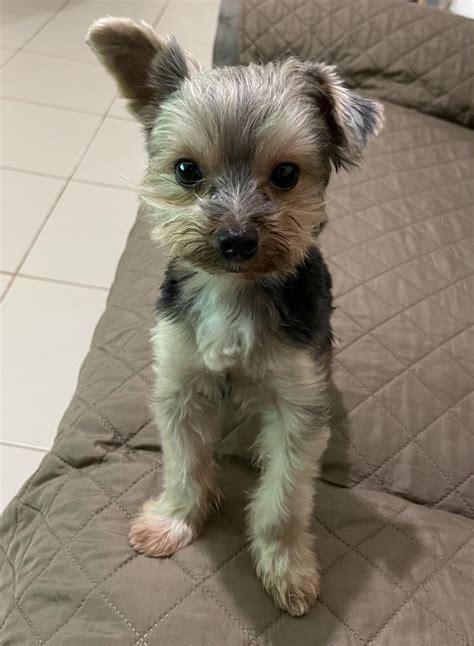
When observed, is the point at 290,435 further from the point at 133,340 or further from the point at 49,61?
the point at 49,61

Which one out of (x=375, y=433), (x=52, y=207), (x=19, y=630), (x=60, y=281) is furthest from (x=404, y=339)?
(x=52, y=207)

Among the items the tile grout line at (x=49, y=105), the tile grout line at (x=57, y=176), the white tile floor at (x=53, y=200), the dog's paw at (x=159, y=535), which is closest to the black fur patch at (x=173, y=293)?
the white tile floor at (x=53, y=200)

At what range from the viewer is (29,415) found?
1662 millimetres

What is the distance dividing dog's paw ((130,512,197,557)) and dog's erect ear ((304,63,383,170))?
0.66m

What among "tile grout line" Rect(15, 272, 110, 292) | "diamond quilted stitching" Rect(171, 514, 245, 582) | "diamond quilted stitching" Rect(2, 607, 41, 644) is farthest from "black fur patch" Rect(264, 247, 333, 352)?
"tile grout line" Rect(15, 272, 110, 292)

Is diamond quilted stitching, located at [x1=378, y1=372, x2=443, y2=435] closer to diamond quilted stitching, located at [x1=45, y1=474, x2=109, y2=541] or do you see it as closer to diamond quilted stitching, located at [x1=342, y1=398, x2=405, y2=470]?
diamond quilted stitching, located at [x1=342, y1=398, x2=405, y2=470]

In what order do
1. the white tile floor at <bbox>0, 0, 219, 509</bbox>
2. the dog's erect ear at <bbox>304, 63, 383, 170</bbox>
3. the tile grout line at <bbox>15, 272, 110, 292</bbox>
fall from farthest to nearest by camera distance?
the tile grout line at <bbox>15, 272, 110, 292</bbox>
the white tile floor at <bbox>0, 0, 219, 509</bbox>
the dog's erect ear at <bbox>304, 63, 383, 170</bbox>

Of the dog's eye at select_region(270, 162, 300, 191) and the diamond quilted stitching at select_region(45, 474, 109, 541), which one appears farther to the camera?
the diamond quilted stitching at select_region(45, 474, 109, 541)

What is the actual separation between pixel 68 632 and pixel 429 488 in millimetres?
679

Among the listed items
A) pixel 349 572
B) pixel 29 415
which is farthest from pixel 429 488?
pixel 29 415

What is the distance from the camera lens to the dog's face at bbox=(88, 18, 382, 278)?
87 centimetres

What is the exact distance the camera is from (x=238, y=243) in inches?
33.2

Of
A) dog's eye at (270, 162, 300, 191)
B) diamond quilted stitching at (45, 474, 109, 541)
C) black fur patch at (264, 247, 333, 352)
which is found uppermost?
dog's eye at (270, 162, 300, 191)

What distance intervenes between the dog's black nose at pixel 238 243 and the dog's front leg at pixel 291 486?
0.67ft
